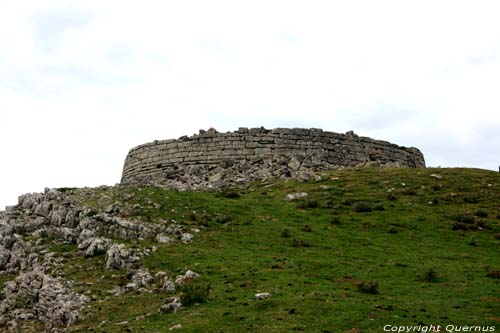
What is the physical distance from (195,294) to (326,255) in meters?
5.53

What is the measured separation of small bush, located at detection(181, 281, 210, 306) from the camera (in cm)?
1664

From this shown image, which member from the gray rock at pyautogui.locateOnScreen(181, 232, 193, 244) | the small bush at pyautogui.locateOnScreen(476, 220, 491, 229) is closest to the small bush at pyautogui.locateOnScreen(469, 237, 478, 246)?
the small bush at pyautogui.locateOnScreen(476, 220, 491, 229)

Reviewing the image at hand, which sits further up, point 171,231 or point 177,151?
point 177,151

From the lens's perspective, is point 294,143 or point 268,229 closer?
point 268,229

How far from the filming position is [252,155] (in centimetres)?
3556

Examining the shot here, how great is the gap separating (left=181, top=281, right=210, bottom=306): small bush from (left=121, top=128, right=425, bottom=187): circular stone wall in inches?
615

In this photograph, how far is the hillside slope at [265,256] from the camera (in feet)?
51.8

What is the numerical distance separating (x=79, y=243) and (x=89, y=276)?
8.66ft

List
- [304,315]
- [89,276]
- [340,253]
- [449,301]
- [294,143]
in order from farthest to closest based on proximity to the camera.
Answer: [294,143] → [340,253] → [89,276] → [449,301] → [304,315]

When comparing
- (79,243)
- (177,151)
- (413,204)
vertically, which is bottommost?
(79,243)

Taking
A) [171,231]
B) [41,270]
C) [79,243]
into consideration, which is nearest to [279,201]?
[171,231]

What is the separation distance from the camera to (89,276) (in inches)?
757

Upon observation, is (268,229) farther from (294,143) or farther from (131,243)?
(294,143)

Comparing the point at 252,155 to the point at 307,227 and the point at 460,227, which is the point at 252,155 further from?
the point at 460,227
